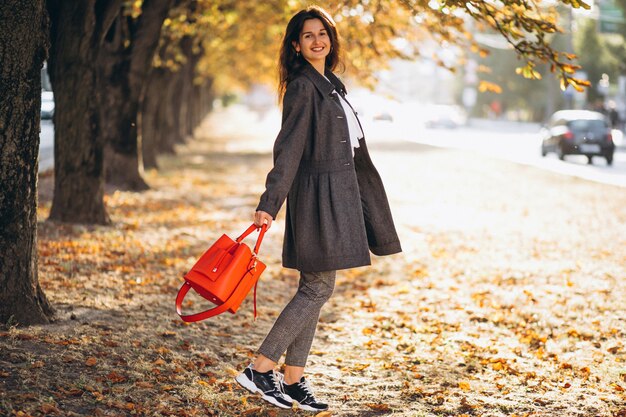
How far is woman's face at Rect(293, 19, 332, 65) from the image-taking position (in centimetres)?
463

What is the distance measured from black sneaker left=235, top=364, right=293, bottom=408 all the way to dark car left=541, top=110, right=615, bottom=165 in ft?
81.2

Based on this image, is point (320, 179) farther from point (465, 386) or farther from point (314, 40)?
point (465, 386)

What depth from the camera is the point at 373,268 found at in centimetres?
1057

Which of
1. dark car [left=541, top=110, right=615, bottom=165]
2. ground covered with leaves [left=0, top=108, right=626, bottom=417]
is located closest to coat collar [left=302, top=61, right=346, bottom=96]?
ground covered with leaves [left=0, top=108, right=626, bottom=417]

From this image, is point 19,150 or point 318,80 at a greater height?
point 318,80

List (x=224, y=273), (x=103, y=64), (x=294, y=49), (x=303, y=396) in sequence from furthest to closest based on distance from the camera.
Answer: (x=103, y=64)
(x=303, y=396)
(x=294, y=49)
(x=224, y=273)

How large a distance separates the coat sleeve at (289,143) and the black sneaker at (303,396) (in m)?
0.99

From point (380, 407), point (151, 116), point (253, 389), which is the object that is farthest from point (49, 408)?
point (151, 116)

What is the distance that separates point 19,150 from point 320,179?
212cm

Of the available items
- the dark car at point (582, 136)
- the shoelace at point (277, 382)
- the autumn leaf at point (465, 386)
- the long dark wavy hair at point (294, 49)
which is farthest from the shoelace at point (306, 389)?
the dark car at point (582, 136)

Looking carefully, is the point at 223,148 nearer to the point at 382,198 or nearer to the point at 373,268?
the point at 373,268

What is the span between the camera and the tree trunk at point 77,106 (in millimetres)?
10320

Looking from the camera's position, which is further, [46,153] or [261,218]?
[46,153]

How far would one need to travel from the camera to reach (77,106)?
11031 mm
